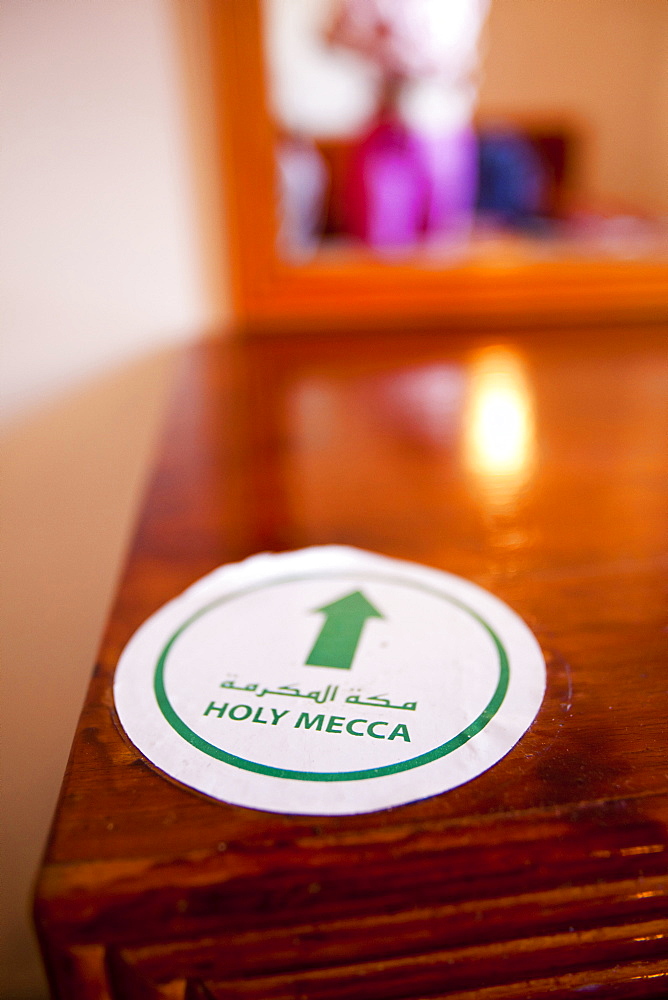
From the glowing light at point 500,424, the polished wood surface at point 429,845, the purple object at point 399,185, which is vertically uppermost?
the purple object at point 399,185

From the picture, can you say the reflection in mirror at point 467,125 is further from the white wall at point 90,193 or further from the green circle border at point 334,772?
the green circle border at point 334,772

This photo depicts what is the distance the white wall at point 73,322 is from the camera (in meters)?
0.91

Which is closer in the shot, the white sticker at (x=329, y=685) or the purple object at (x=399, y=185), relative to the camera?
the white sticker at (x=329, y=685)

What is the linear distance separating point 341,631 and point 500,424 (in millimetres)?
469

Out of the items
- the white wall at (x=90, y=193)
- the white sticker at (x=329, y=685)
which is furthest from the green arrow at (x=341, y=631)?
the white wall at (x=90, y=193)

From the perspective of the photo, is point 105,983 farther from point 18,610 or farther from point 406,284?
point 406,284

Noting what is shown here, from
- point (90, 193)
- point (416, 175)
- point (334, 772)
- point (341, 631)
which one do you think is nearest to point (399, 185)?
point (416, 175)

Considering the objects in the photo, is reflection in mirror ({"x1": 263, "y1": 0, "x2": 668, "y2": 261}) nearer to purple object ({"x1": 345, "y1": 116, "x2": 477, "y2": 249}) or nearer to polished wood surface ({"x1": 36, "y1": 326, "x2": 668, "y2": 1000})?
purple object ({"x1": 345, "y1": 116, "x2": 477, "y2": 249})

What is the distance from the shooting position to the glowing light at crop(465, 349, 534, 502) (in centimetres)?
69

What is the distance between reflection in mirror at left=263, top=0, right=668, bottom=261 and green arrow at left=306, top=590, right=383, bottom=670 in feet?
2.78

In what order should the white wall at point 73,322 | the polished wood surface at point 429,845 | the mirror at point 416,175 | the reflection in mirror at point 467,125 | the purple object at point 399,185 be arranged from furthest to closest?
the purple object at point 399,185, the reflection in mirror at point 467,125, the mirror at point 416,175, the white wall at point 73,322, the polished wood surface at point 429,845

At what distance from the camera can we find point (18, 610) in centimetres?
95

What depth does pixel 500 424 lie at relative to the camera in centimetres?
81

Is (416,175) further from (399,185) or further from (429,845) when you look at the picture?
(429,845)
